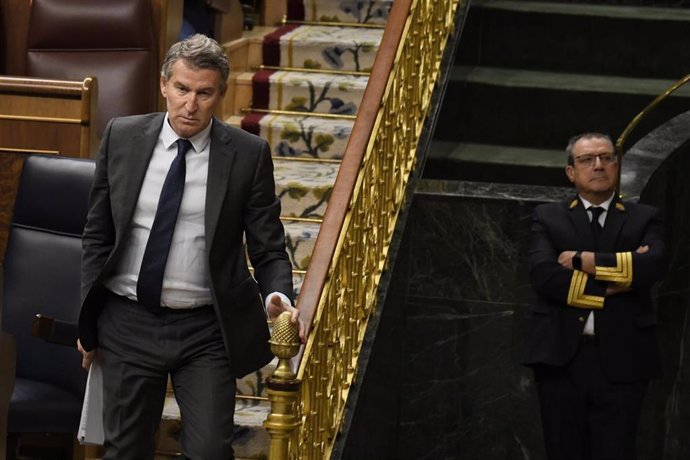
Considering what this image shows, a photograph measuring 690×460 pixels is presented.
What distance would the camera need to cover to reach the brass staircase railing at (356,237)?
475cm

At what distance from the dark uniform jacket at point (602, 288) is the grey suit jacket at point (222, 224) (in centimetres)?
175

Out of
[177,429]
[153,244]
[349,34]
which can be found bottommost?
[177,429]

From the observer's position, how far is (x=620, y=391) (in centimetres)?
543

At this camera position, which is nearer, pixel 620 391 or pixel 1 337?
pixel 1 337

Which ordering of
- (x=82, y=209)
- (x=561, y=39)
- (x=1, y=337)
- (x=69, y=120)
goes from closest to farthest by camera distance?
(x=1, y=337)
(x=82, y=209)
(x=69, y=120)
(x=561, y=39)

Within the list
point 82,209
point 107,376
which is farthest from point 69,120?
point 107,376

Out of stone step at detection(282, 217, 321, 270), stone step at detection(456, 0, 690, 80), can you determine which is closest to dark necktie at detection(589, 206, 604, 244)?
stone step at detection(282, 217, 321, 270)

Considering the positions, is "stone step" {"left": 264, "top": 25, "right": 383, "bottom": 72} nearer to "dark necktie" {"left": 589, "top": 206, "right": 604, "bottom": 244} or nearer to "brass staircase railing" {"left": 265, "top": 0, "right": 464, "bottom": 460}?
"brass staircase railing" {"left": 265, "top": 0, "right": 464, "bottom": 460}

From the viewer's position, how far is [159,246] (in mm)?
3846

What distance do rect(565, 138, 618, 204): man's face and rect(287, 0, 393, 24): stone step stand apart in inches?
92.5

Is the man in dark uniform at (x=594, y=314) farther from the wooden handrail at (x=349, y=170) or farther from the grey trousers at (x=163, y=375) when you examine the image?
the grey trousers at (x=163, y=375)

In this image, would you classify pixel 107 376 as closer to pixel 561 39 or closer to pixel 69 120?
pixel 69 120

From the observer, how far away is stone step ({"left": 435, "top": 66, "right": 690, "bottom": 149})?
754 centimetres

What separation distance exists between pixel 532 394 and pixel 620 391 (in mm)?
983
